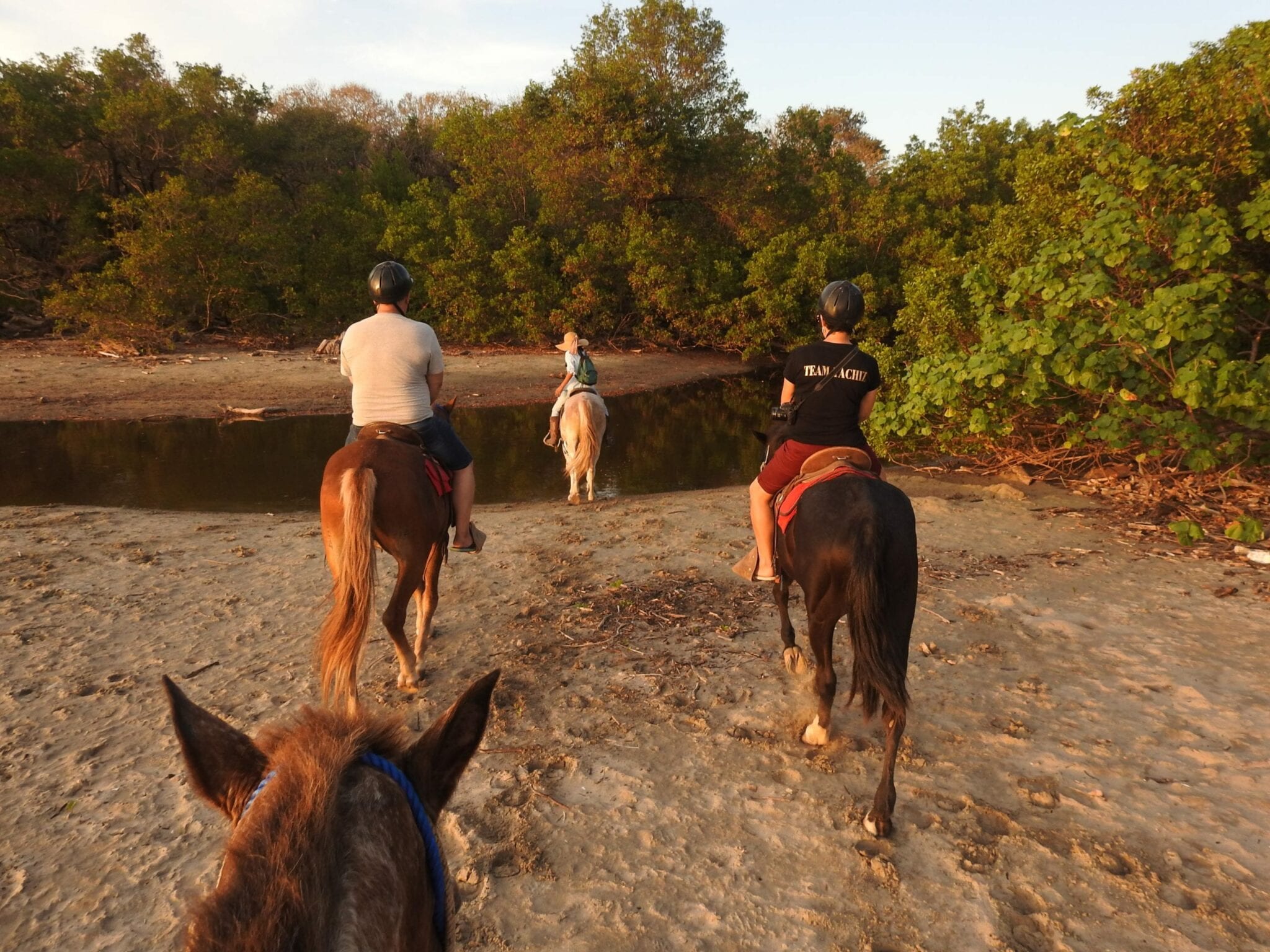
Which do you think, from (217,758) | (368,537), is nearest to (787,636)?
(368,537)

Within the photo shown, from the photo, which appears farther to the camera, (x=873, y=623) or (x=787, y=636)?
(x=787, y=636)

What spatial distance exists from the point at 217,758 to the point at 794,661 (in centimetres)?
418

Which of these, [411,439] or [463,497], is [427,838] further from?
[463,497]

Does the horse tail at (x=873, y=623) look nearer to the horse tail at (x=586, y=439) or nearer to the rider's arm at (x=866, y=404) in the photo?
the rider's arm at (x=866, y=404)

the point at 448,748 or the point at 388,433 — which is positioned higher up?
the point at 388,433

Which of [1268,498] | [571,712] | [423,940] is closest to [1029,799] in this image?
[571,712]

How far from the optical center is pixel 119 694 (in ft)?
15.1

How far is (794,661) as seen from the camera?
5027mm

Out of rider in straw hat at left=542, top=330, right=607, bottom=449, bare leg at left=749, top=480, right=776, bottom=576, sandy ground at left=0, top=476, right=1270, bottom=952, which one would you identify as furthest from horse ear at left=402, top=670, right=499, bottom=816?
rider in straw hat at left=542, top=330, right=607, bottom=449

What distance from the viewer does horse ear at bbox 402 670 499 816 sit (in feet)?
5.02

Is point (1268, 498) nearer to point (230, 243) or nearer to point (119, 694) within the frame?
point (119, 694)

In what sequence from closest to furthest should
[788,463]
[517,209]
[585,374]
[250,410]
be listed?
[788,463] < [585,374] < [250,410] < [517,209]

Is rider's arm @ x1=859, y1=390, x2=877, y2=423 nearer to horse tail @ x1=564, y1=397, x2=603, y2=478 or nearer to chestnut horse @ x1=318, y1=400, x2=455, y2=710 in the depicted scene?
chestnut horse @ x1=318, y1=400, x2=455, y2=710

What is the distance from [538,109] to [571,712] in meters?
26.5
